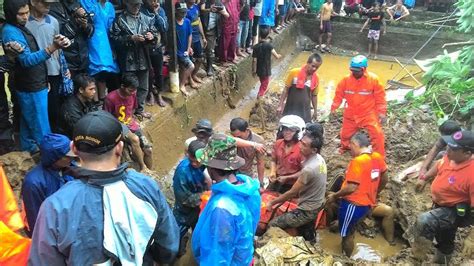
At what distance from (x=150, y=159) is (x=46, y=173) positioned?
9.44 ft

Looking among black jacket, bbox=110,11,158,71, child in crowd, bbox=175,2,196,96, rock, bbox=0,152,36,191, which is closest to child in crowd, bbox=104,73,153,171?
black jacket, bbox=110,11,158,71

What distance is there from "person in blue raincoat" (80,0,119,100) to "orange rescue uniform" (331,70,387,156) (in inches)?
142

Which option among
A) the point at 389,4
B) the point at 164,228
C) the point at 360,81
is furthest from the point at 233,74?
the point at 389,4

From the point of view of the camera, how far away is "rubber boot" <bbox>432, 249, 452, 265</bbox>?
4.76 meters

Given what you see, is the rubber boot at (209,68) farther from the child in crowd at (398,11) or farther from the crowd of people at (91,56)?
the child in crowd at (398,11)

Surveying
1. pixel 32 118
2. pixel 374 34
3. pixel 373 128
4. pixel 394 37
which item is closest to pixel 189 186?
pixel 32 118

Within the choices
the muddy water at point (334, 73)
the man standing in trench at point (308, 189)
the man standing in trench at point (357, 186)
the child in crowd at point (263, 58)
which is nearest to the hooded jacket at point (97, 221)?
the man standing in trench at point (308, 189)

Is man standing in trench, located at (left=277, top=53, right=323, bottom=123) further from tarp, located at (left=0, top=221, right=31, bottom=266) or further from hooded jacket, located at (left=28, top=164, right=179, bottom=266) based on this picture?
tarp, located at (left=0, top=221, right=31, bottom=266)

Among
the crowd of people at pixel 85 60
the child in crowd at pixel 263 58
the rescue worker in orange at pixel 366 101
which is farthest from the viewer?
the child in crowd at pixel 263 58

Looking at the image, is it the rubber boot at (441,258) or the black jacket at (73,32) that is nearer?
the rubber boot at (441,258)

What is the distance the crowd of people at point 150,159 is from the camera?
2135 millimetres

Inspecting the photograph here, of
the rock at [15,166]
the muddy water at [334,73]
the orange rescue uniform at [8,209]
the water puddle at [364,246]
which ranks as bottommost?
the water puddle at [364,246]

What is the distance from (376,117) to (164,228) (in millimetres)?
5100

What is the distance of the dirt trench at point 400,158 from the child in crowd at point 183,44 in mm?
1976
